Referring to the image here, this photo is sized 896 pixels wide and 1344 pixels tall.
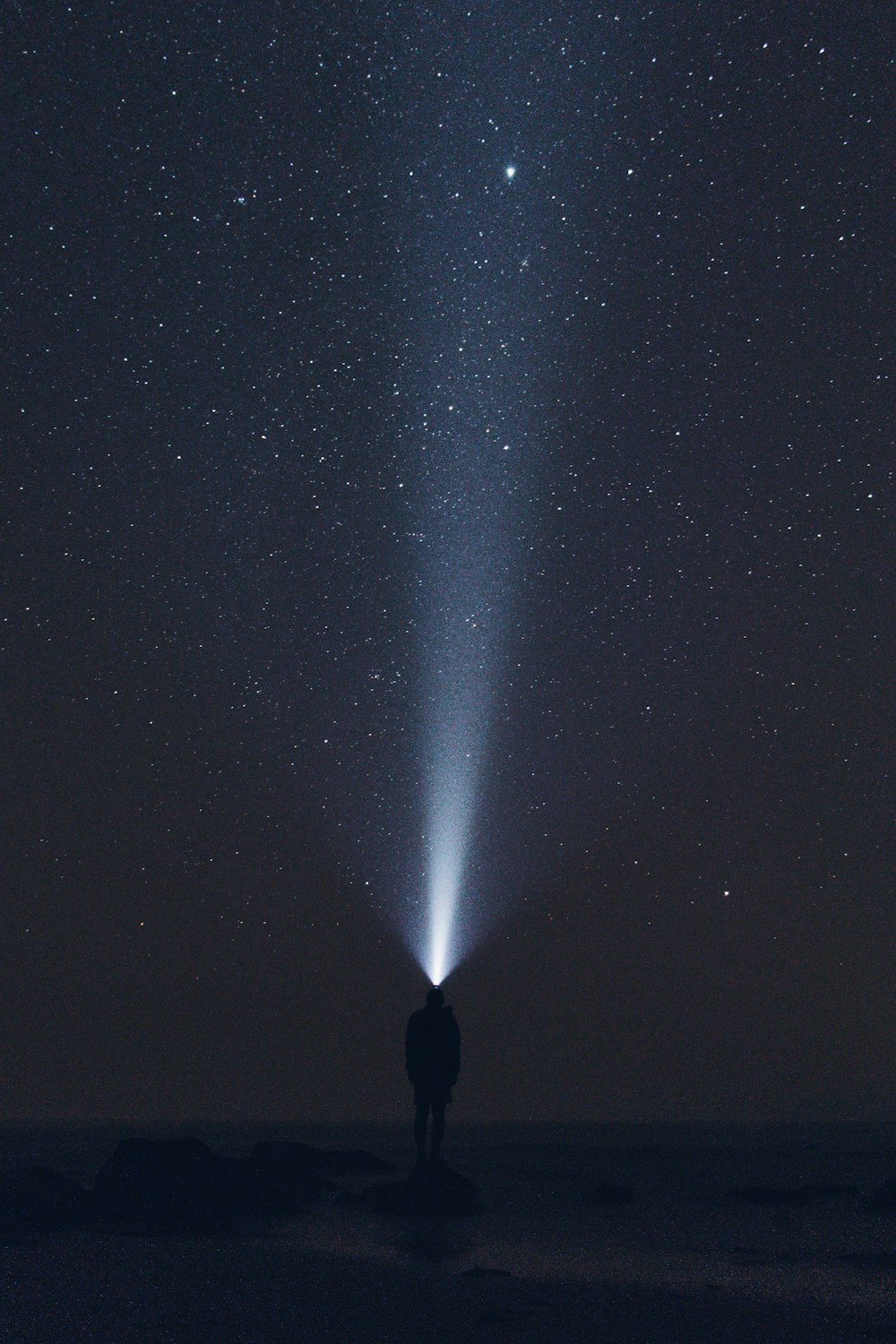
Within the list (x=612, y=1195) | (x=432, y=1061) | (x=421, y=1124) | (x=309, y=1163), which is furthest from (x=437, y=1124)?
(x=309, y=1163)

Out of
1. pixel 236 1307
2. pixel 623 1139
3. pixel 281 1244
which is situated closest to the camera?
pixel 236 1307

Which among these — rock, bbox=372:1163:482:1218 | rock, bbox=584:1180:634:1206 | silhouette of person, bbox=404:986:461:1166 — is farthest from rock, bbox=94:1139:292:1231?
rock, bbox=584:1180:634:1206

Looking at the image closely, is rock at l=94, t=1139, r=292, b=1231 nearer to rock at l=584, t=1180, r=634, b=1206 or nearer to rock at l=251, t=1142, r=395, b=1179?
rock at l=251, t=1142, r=395, b=1179

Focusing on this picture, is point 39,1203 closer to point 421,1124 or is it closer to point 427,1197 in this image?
point 427,1197

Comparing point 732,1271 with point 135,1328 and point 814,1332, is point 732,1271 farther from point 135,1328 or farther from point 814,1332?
point 135,1328

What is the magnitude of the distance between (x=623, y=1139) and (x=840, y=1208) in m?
14.2

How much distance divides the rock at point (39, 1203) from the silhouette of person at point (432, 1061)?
11.9 ft

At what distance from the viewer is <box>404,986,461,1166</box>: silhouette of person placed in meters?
13.4

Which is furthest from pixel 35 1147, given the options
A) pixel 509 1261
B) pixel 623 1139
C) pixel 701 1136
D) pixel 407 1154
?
pixel 509 1261

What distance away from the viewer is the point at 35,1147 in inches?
942

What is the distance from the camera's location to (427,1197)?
11.5 meters

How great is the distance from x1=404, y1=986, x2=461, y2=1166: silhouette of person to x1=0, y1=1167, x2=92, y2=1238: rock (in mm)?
3636

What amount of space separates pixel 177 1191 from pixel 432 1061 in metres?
3.26

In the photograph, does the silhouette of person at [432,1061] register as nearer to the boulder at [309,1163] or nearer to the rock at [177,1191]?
the boulder at [309,1163]
